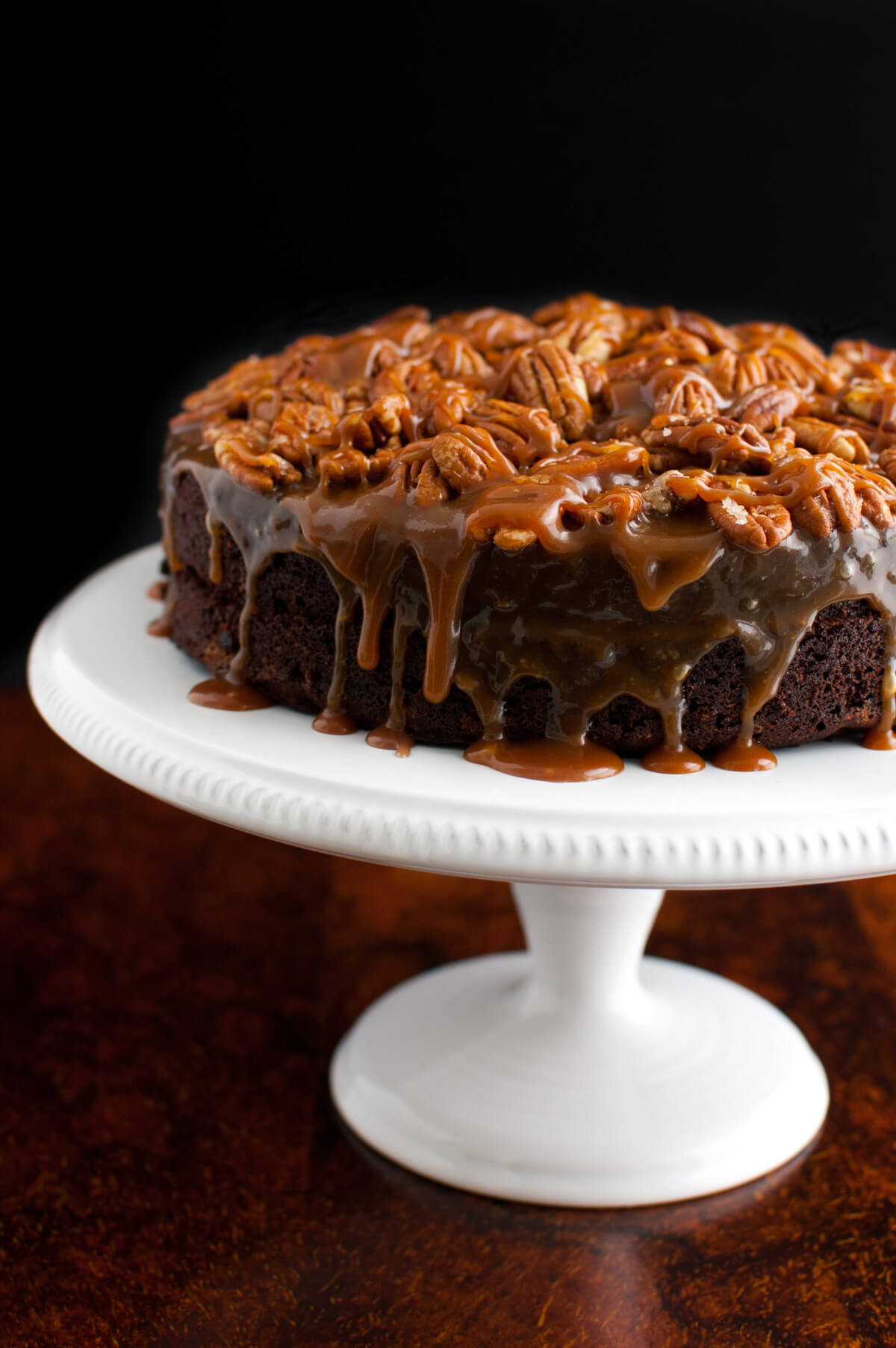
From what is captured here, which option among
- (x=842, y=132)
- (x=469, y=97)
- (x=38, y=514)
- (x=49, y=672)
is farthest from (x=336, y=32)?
(x=49, y=672)

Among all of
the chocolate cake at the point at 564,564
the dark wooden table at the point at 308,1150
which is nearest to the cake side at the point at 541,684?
the chocolate cake at the point at 564,564

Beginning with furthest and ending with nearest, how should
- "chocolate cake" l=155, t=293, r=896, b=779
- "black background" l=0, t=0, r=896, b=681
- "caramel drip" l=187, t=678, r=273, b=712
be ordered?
"black background" l=0, t=0, r=896, b=681
"caramel drip" l=187, t=678, r=273, b=712
"chocolate cake" l=155, t=293, r=896, b=779

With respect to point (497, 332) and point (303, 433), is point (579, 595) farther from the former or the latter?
point (497, 332)

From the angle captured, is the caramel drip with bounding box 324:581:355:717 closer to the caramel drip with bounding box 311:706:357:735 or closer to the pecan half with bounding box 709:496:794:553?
the caramel drip with bounding box 311:706:357:735

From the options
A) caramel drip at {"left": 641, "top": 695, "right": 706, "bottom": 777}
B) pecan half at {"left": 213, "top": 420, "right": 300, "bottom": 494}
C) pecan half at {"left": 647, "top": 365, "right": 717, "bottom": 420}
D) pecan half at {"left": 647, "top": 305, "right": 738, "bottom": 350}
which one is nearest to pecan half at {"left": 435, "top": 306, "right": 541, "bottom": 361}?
pecan half at {"left": 647, "top": 305, "right": 738, "bottom": 350}

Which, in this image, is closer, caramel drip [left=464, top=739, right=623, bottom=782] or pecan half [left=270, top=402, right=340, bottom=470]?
caramel drip [left=464, top=739, right=623, bottom=782]

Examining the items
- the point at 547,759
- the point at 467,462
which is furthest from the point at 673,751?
the point at 467,462
